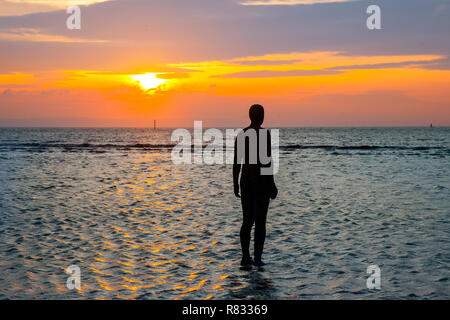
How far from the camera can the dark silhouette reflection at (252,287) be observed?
20.9 feet

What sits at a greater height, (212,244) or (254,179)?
(254,179)

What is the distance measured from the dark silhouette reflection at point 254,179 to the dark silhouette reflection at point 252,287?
1.99ft

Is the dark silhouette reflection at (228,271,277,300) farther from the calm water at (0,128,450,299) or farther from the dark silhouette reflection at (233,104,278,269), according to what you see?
the dark silhouette reflection at (233,104,278,269)

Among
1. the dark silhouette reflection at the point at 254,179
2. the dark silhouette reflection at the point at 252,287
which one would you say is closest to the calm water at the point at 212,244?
the dark silhouette reflection at the point at 252,287

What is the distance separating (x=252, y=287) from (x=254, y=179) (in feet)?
6.08

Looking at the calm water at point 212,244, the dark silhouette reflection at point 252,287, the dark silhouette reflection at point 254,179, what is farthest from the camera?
the dark silhouette reflection at point 254,179

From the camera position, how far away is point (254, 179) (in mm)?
7879

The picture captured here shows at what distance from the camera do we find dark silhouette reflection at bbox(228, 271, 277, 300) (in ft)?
20.9

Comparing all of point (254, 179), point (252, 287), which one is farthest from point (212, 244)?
point (252, 287)

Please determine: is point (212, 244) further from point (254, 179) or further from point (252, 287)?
point (252, 287)

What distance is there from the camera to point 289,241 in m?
9.60

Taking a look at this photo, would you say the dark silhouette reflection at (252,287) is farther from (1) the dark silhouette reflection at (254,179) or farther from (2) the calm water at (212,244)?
(1) the dark silhouette reflection at (254,179)
